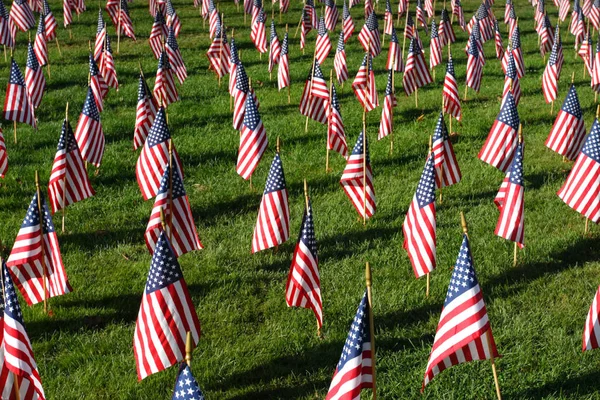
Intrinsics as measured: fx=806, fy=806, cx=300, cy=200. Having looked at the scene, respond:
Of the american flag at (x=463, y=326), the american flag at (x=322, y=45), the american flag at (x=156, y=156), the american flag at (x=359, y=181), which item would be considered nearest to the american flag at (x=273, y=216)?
the american flag at (x=359, y=181)

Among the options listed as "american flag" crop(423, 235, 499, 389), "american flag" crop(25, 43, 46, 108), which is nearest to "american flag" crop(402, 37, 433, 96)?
"american flag" crop(25, 43, 46, 108)

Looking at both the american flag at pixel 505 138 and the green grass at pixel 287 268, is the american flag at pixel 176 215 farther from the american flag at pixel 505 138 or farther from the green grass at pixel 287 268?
the american flag at pixel 505 138

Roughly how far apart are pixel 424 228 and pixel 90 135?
6.44 meters

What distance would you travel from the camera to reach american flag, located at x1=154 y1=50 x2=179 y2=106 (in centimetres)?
1694

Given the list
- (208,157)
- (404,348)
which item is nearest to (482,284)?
(404,348)

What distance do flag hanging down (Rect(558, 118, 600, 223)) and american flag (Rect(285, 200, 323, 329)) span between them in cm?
420

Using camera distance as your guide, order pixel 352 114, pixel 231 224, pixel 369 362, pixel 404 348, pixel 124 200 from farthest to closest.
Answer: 1. pixel 352 114
2. pixel 124 200
3. pixel 231 224
4. pixel 404 348
5. pixel 369 362

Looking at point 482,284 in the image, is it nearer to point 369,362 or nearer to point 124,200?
point 369,362

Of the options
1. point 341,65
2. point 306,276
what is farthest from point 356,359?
point 341,65

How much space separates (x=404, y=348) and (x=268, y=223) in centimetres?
273

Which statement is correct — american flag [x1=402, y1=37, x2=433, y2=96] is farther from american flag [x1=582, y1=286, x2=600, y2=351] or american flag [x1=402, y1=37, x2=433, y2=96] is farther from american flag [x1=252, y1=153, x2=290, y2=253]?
american flag [x1=582, y1=286, x2=600, y2=351]

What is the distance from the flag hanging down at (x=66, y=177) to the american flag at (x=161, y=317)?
14.7 ft

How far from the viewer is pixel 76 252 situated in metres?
10.5

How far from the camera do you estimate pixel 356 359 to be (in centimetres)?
615
